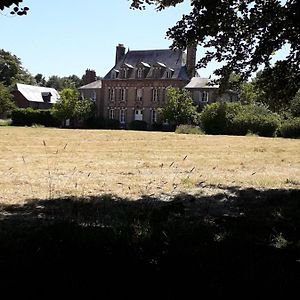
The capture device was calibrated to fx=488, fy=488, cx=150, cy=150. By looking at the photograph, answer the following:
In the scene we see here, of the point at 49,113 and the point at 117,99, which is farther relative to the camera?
the point at 117,99

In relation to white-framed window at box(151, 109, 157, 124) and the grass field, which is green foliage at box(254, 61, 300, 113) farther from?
white-framed window at box(151, 109, 157, 124)

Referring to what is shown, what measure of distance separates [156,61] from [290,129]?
31.5 meters

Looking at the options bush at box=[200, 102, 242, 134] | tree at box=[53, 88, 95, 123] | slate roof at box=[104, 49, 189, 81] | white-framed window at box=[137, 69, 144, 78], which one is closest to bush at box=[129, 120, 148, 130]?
tree at box=[53, 88, 95, 123]

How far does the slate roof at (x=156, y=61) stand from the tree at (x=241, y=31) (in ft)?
198

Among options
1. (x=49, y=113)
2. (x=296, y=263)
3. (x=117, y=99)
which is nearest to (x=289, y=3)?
(x=296, y=263)

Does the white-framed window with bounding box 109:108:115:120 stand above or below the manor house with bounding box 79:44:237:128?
below

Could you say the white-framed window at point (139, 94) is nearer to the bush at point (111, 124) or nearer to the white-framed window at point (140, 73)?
the white-framed window at point (140, 73)

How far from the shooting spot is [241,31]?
1007cm

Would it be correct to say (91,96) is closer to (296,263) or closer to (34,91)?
(34,91)

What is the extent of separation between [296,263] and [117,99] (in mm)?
73702

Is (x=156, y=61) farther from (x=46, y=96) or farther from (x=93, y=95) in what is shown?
(x=46, y=96)

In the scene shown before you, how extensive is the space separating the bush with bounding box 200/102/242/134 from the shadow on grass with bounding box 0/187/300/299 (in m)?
46.6

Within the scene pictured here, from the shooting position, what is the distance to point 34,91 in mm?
94188

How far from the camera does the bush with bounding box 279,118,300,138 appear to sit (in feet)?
157
